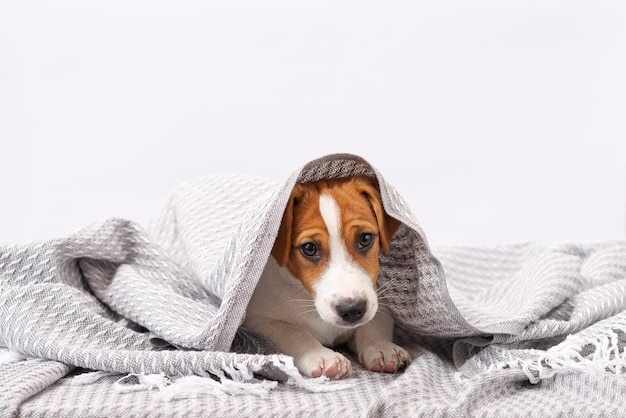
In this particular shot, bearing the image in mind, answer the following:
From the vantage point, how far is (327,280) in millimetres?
2057

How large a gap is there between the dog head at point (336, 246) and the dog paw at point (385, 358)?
0.49ft

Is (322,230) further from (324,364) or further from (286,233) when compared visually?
(324,364)

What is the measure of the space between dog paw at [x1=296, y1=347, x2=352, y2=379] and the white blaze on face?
87mm

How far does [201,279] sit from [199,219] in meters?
0.29

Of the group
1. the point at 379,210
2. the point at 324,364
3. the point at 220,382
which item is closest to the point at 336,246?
the point at 379,210

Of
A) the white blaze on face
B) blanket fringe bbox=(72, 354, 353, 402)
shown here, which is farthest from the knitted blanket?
→ the white blaze on face

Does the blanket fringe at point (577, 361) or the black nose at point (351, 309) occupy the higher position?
the black nose at point (351, 309)

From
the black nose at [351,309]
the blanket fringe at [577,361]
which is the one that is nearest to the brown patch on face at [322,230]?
the black nose at [351,309]

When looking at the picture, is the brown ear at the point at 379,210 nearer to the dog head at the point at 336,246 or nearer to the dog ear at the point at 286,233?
the dog head at the point at 336,246

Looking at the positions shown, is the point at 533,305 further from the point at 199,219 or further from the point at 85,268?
the point at 85,268

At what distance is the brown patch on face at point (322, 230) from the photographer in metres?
2.09

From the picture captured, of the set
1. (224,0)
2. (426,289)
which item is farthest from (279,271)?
(224,0)

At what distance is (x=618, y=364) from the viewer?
1941 millimetres

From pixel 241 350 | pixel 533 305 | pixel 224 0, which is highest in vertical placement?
pixel 224 0
